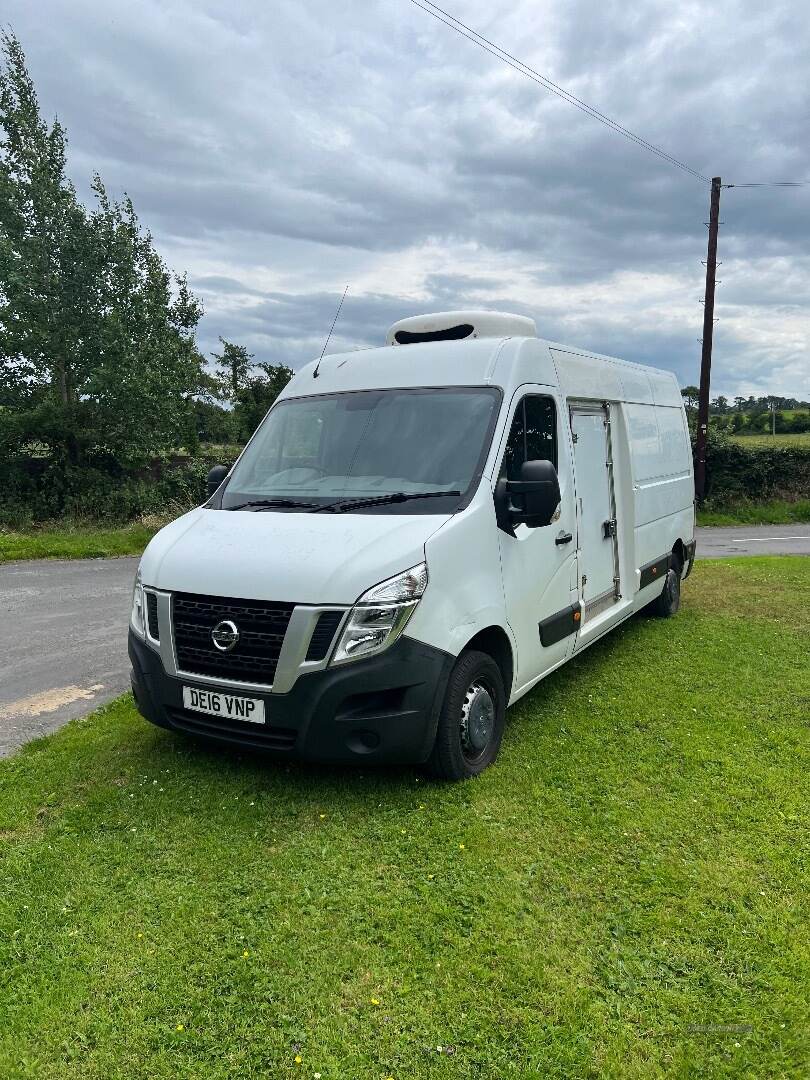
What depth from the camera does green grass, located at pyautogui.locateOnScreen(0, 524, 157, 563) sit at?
13.1 meters

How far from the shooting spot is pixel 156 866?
332 centimetres

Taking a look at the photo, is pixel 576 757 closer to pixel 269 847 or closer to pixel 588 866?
pixel 588 866

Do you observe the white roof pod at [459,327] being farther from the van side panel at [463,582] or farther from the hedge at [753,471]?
the hedge at [753,471]

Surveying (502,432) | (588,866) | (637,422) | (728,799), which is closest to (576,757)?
(728,799)

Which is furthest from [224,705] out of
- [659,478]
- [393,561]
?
[659,478]

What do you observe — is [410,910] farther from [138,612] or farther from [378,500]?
[138,612]

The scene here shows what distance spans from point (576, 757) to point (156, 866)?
246cm

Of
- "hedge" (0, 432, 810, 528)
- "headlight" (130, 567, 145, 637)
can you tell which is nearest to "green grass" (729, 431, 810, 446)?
"hedge" (0, 432, 810, 528)

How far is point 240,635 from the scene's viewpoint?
12.2 ft

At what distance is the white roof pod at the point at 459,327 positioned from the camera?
5387 millimetres

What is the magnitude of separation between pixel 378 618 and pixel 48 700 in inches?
136

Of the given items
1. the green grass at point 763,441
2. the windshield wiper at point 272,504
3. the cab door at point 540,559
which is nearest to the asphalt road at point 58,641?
the windshield wiper at point 272,504

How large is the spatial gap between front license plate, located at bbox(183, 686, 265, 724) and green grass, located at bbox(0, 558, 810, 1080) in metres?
0.48

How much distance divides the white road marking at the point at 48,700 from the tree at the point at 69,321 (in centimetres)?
1266
